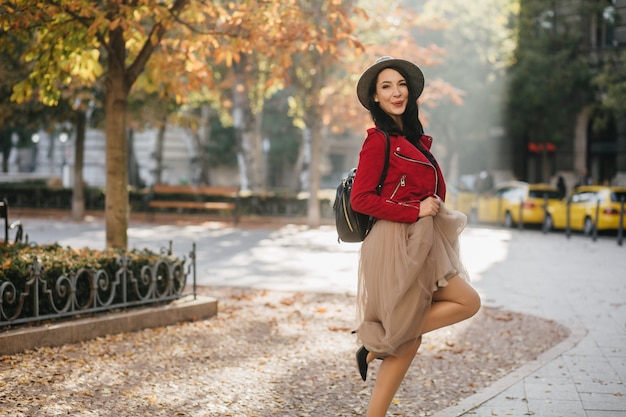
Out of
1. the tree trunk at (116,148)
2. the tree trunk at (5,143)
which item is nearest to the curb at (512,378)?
the tree trunk at (116,148)

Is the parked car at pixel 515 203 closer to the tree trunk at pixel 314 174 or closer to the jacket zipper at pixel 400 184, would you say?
the tree trunk at pixel 314 174

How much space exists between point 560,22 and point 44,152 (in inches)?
1323

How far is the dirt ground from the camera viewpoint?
17.1 ft

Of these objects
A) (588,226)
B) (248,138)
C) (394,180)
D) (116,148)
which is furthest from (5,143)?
(394,180)

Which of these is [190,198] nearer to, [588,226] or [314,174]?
[314,174]

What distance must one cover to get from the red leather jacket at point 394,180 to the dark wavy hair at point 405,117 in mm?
98

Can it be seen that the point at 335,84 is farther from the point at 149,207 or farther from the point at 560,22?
the point at 560,22

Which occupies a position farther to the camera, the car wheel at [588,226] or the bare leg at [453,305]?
the car wheel at [588,226]

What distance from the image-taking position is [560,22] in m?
34.2

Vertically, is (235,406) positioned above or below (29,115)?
below

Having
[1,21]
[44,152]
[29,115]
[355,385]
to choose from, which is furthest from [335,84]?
[44,152]

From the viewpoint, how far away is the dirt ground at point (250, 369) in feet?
17.1

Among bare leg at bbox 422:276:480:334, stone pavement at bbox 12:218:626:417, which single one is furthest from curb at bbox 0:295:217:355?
bare leg at bbox 422:276:480:334

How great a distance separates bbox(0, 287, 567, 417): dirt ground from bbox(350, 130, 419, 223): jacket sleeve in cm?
171
